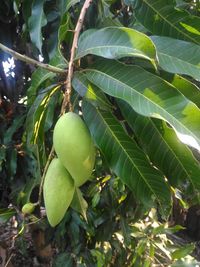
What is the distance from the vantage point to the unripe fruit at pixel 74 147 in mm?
581

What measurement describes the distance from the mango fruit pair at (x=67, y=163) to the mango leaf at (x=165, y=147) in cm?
8

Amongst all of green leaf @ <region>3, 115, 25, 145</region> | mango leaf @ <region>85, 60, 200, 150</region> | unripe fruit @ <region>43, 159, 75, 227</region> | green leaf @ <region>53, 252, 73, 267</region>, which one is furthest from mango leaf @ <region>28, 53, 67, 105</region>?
green leaf @ <region>53, 252, 73, 267</region>

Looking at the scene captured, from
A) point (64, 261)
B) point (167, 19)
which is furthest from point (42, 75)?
point (64, 261)

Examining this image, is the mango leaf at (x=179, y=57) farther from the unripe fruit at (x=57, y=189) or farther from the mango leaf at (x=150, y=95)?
the unripe fruit at (x=57, y=189)

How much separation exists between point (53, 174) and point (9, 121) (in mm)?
1468

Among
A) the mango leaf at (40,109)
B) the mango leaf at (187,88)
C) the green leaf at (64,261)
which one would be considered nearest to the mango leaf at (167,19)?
the mango leaf at (187,88)

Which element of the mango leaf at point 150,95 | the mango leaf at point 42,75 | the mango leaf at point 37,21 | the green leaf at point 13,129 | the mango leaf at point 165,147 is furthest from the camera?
the green leaf at point 13,129

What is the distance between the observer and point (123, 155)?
678mm

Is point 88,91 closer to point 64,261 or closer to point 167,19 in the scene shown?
point 167,19

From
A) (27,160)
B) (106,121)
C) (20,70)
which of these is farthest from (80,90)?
(20,70)

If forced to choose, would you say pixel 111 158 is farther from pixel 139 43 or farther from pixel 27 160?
pixel 27 160

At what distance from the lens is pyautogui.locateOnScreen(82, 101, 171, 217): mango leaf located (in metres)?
0.67

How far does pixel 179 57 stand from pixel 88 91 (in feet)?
0.49

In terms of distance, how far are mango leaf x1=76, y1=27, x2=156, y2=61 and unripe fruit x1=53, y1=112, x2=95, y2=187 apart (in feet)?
0.35
